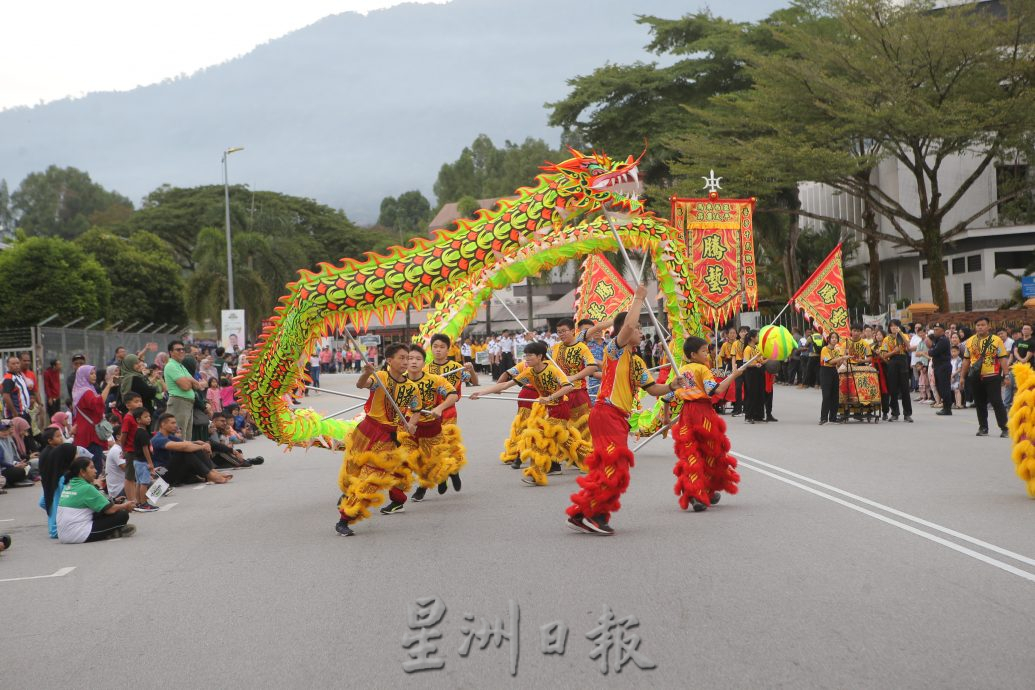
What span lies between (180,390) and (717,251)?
10.4 metres

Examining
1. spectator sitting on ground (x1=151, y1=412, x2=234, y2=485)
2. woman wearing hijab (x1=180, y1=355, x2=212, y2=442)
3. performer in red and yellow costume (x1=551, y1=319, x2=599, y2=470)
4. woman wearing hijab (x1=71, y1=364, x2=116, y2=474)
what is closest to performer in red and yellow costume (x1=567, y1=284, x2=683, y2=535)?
performer in red and yellow costume (x1=551, y1=319, x2=599, y2=470)

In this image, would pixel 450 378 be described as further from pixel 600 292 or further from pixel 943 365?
pixel 943 365

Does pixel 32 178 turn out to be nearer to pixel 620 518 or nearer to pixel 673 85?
pixel 673 85

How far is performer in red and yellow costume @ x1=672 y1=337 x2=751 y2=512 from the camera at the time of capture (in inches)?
382

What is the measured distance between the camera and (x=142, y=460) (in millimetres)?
12266

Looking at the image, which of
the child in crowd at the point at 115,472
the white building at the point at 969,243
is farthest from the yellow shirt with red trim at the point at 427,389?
the white building at the point at 969,243

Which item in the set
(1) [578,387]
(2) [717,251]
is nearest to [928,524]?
(1) [578,387]

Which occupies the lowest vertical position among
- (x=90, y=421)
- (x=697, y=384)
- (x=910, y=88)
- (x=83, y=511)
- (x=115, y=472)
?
(x=83, y=511)

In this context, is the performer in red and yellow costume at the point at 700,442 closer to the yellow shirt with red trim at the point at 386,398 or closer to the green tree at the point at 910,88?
the yellow shirt with red trim at the point at 386,398

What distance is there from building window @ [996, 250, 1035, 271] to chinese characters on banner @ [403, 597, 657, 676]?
124 feet

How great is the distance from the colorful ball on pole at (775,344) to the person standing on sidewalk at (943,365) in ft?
34.9

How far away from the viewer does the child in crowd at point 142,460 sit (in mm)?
11930

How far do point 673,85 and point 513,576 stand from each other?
36.7 meters

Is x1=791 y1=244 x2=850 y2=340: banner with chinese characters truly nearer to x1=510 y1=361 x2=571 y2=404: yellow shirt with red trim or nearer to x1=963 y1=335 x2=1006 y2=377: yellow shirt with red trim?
x1=963 y1=335 x2=1006 y2=377: yellow shirt with red trim
